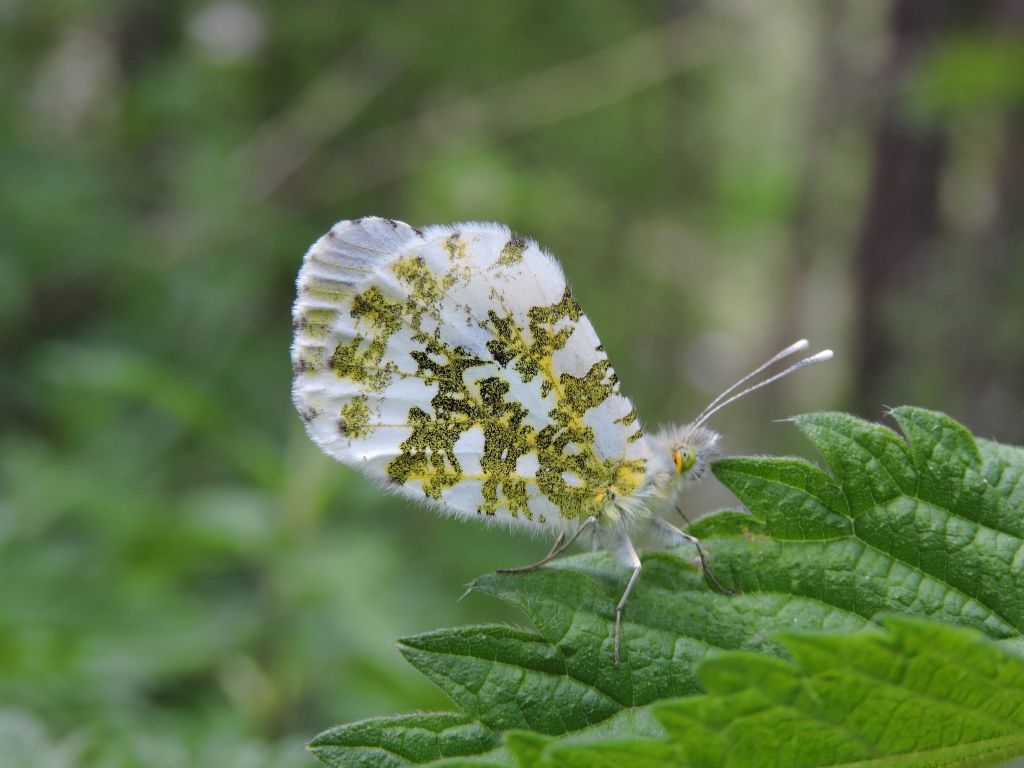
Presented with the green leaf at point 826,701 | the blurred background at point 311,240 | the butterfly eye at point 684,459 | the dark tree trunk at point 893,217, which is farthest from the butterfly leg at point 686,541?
Answer: the dark tree trunk at point 893,217

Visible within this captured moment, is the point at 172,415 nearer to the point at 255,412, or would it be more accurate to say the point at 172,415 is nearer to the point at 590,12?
the point at 255,412

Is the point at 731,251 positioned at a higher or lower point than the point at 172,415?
higher

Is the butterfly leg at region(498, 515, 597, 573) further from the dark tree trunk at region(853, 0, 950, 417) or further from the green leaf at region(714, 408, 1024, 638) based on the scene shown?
the dark tree trunk at region(853, 0, 950, 417)

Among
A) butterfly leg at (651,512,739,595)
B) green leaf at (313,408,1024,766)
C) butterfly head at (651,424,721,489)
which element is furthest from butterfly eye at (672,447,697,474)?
green leaf at (313,408,1024,766)

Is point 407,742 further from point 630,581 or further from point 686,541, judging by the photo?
point 686,541

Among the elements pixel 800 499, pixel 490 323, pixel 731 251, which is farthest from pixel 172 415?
pixel 731 251

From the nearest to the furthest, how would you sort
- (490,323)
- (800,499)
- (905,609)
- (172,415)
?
(905,609)
(800,499)
(490,323)
(172,415)

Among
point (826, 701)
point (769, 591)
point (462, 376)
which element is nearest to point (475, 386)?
point (462, 376)
